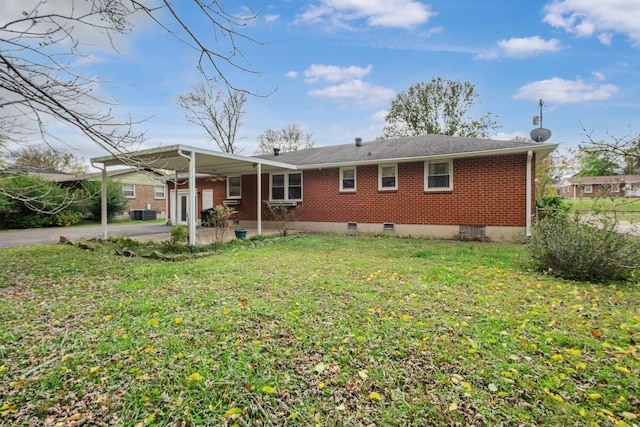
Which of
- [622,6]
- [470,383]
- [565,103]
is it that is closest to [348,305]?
[470,383]

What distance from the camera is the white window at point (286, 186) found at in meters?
15.2

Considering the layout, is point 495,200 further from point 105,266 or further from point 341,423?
point 105,266

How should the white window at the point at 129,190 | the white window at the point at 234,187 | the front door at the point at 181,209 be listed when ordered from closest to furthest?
the white window at the point at 234,187, the front door at the point at 181,209, the white window at the point at 129,190

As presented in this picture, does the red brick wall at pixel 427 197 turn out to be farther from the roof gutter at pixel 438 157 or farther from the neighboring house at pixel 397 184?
the roof gutter at pixel 438 157

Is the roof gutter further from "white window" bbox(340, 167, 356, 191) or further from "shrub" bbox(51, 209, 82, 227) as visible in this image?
"shrub" bbox(51, 209, 82, 227)

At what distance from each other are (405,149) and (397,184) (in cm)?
165

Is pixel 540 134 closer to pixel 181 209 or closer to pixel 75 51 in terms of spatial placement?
pixel 75 51

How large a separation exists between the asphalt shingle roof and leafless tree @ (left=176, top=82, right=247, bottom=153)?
13374 millimetres

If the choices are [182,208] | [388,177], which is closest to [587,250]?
[388,177]

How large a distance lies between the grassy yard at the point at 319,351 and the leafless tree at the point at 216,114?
2357 centimetres

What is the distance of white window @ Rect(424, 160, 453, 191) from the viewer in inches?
464

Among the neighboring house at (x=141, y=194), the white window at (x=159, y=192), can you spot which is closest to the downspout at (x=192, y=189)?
the neighboring house at (x=141, y=194)

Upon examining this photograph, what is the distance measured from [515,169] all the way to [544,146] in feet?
3.65

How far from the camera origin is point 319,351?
310cm
